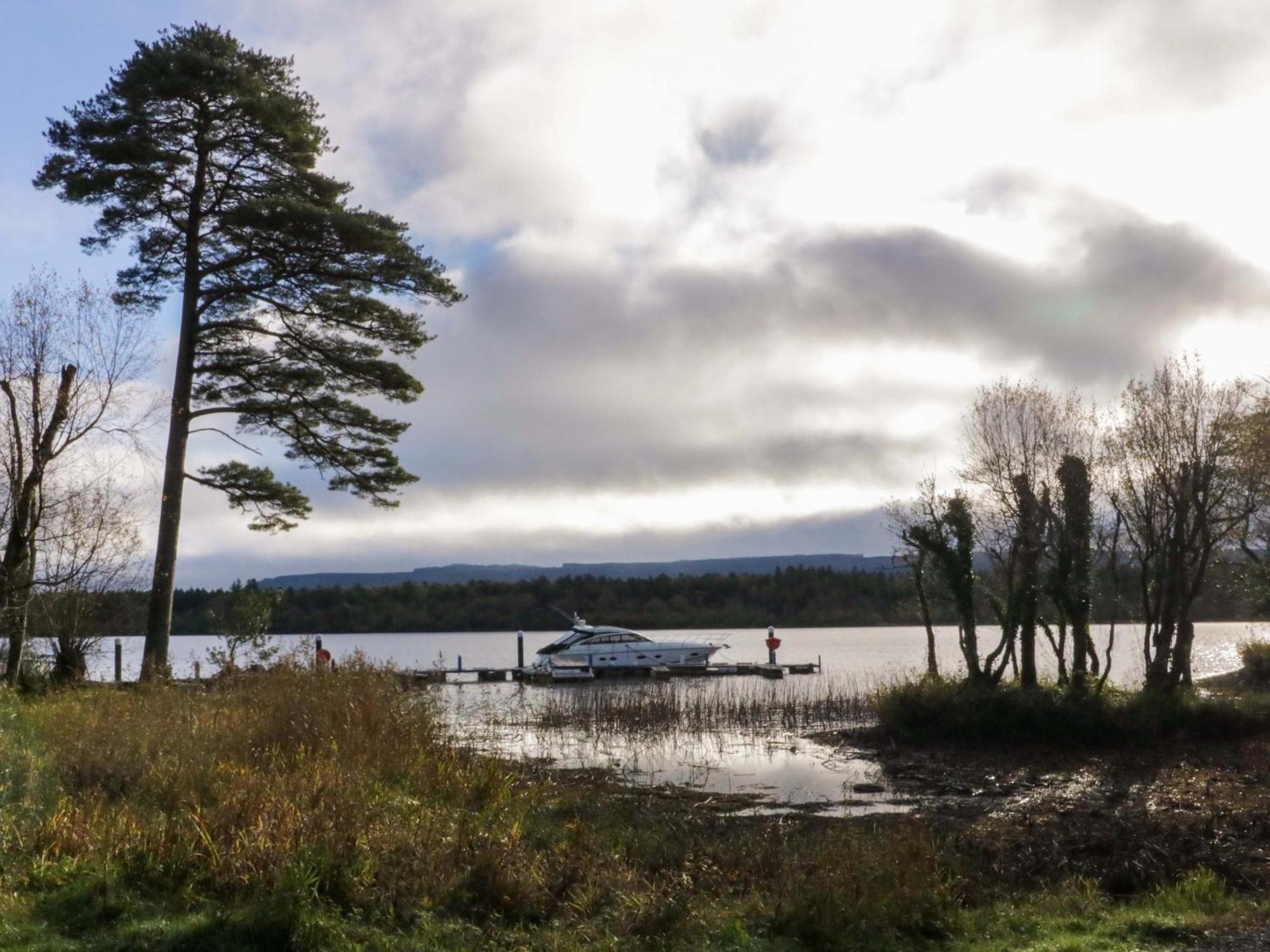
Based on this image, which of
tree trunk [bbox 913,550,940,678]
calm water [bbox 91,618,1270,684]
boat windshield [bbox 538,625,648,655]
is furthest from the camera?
boat windshield [bbox 538,625,648,655]

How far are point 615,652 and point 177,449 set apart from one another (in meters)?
29.6

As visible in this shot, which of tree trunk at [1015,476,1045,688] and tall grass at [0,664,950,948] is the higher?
tree trunk at [1015,476,1045,688]

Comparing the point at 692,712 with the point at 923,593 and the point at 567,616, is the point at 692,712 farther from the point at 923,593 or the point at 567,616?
the point at 567,616

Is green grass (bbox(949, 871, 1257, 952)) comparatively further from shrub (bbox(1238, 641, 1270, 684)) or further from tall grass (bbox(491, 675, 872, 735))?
shrub (bbox(1238, 641, 1270, 684))

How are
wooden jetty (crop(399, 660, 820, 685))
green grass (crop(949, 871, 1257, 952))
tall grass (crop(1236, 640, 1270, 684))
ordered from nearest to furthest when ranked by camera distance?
1. green grass (crop(949, 871, 1257, 952))
2. tall grass (crop(1236, 640, 1270, 684))
3. wooden jetty (crop(399, 660, 820, 685))

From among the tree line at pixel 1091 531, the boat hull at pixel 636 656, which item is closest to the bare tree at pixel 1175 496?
the tree line at pixel 1091 531

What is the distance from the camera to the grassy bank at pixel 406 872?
748cm

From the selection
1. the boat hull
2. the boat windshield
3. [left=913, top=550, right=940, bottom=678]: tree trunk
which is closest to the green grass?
[left=913, top=550, right=940, bottom=678]: tree trunk

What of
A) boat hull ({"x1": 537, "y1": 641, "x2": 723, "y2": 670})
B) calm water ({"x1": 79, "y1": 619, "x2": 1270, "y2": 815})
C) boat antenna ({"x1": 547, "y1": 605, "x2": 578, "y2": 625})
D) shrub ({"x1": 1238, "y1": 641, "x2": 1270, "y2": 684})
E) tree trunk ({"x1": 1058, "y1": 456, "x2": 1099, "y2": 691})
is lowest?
calm water ({"x1": 79, "y1": 619, "x2": 1270, "y2": 815})

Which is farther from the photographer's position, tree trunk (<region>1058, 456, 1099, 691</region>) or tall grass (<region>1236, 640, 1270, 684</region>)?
tall grass (<region>1236, 640, 1270, 684</region>)

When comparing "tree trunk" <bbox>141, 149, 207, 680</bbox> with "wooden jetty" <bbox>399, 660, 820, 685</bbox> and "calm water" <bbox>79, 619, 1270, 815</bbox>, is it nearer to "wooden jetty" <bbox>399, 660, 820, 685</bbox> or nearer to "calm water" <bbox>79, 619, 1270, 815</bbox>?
"calm water" <bbox>79, 619, 1270, 815</bbox>

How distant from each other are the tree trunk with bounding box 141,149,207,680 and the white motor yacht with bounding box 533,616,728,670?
2670 centimetres

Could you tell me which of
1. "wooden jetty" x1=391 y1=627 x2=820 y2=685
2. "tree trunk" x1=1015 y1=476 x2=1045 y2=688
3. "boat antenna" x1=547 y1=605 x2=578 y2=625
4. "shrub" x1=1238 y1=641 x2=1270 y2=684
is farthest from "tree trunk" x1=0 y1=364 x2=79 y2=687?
"boat antenna" x1=547 y1=605 x2=578 y2=625

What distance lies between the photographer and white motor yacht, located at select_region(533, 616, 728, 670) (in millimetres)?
48750
